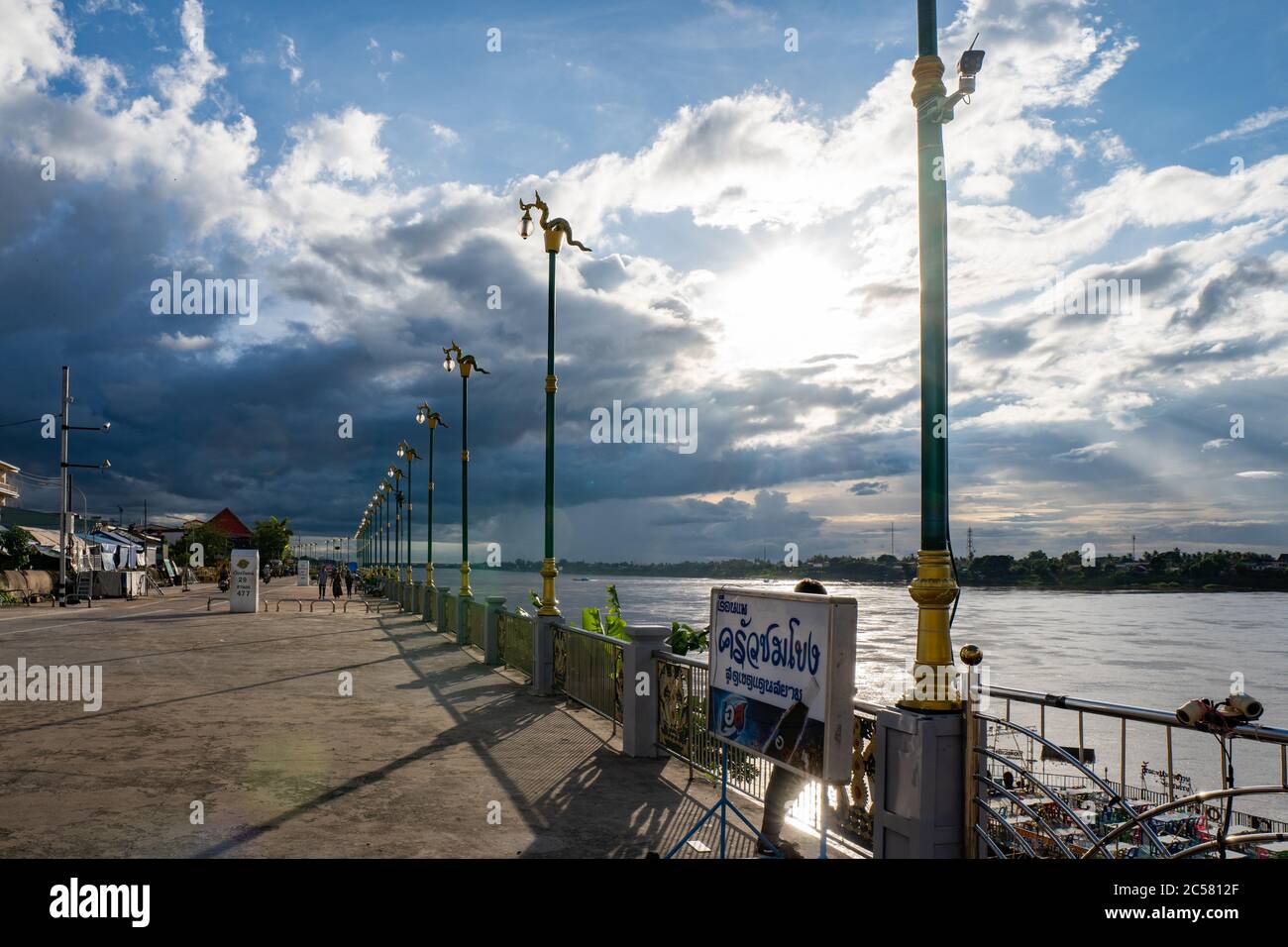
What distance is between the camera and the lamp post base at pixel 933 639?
5.50 metres

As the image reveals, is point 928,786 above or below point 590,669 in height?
above

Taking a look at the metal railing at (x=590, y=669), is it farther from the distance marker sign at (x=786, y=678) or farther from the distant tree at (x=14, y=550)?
the distant tree at (x=14, y=550)

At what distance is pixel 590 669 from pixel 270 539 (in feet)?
545

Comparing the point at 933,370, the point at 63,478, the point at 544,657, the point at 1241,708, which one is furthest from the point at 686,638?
the point at 63,478

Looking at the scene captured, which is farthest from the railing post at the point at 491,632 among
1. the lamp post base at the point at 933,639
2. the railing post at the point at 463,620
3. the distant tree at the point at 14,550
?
the distant tree at the point at 14,550

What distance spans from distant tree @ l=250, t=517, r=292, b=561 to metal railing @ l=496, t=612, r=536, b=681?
153925mm

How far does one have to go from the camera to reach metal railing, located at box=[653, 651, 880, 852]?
625 cm

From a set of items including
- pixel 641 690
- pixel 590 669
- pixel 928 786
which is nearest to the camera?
pixel 928 786

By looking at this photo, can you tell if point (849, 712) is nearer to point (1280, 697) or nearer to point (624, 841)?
point (624, 841)

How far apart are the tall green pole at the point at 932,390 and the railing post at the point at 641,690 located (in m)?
4.56

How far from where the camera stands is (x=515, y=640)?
17.6m

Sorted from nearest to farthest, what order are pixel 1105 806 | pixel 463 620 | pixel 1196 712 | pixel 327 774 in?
pixel 1196 712
pixel 1105 806
pixel 327 774
pixel 463 620

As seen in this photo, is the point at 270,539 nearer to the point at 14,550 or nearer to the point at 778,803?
the point at 14,550
